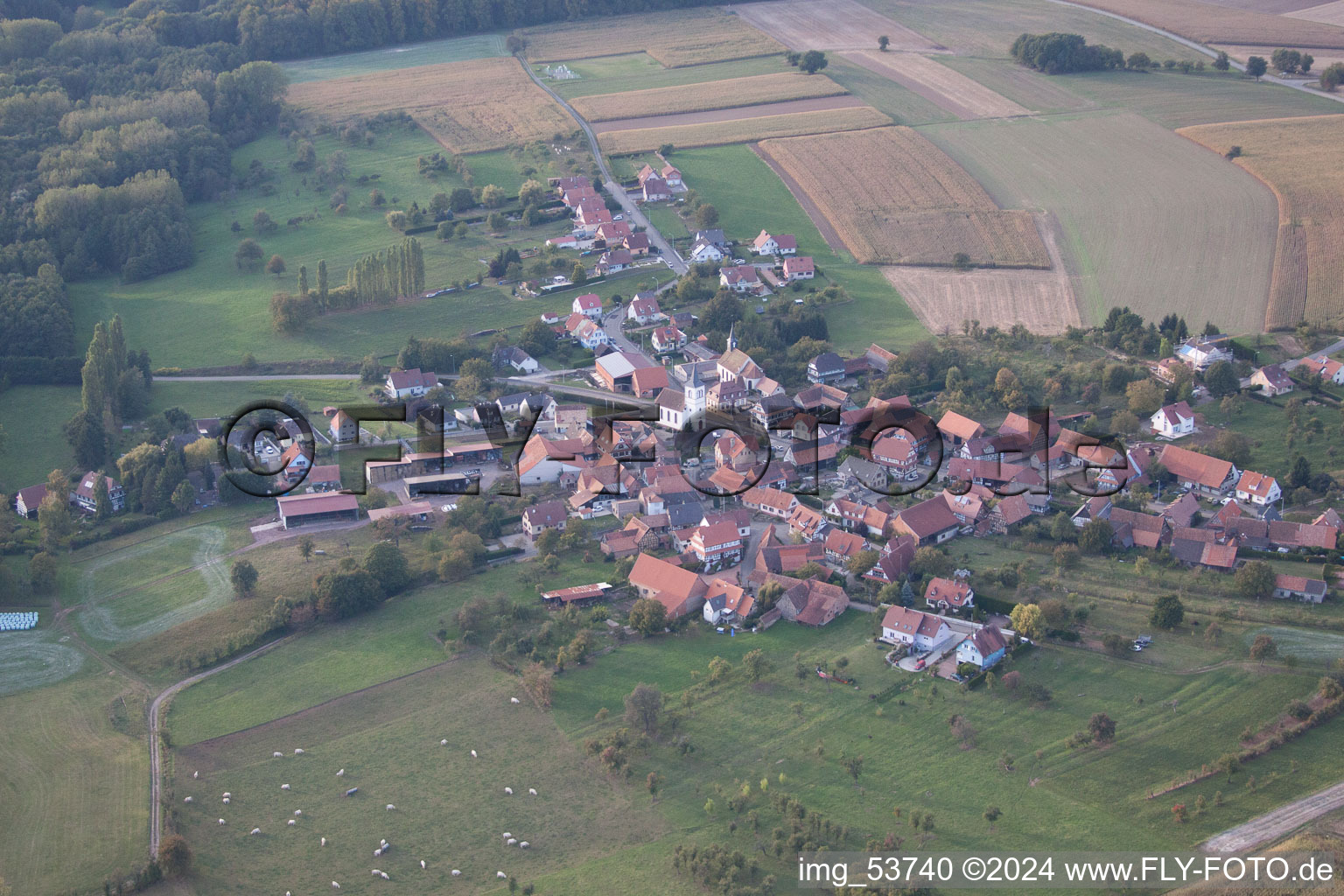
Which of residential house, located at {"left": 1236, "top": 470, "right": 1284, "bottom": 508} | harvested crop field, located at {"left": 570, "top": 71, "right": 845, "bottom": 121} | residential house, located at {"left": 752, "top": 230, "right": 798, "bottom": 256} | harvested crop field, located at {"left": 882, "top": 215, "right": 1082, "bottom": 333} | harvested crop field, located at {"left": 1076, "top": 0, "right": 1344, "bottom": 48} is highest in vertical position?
harvested crop field, located at {"left": 1076, "top": 0, "right": 1344, "bottom": 48}

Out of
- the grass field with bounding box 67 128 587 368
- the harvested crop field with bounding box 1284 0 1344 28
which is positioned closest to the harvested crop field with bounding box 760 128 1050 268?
the grass field with bounding box 67 128 587 368

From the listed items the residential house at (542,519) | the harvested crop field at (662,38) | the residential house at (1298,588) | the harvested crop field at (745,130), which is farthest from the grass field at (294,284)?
the residential house at (1298,588)

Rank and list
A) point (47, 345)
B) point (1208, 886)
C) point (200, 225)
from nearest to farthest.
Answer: point (1208, 886), point (47, 345), point (200, 225)

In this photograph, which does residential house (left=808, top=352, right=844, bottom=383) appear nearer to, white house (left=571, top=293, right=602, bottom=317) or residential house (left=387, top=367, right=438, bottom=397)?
white house (left=571, top=293, right=602, bottom=317)

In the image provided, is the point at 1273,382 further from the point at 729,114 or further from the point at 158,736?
the point at 729,114

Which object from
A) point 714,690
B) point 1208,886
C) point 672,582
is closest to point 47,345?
point 672,582

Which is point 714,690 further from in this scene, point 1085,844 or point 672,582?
point 1085,844
